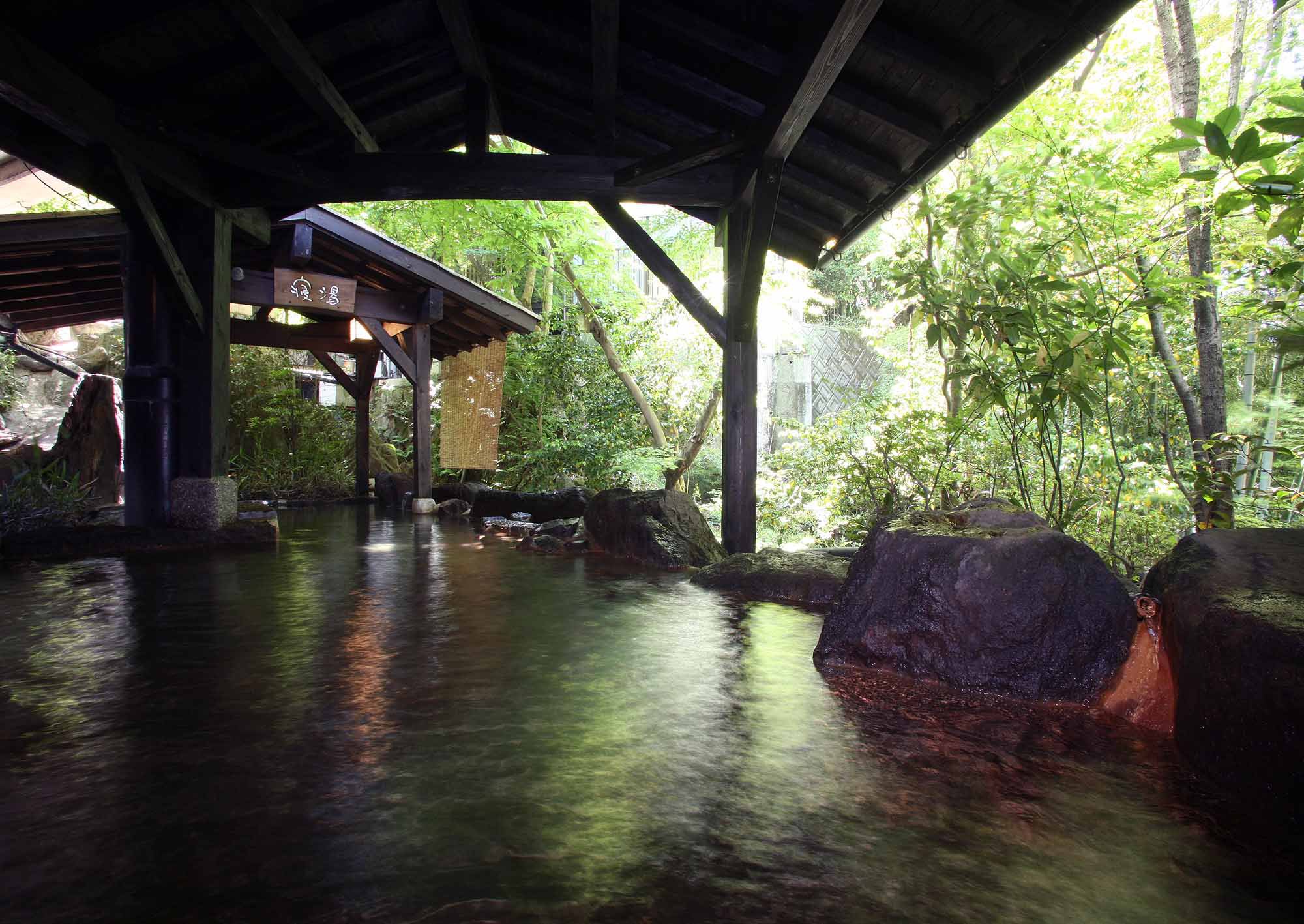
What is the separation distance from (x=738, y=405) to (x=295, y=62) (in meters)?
3.70

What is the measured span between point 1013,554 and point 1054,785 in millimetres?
1083

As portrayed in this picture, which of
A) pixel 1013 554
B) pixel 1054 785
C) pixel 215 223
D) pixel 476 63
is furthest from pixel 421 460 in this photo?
pixel 1054 785

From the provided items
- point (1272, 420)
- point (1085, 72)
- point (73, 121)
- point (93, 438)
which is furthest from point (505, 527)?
point (1272, 420)

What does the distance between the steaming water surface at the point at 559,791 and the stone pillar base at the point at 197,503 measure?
2813 millimetres

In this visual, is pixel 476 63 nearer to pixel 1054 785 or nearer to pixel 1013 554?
pixel 1013 554

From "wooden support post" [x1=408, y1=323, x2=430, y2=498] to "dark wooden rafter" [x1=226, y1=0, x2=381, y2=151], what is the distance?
4379 millimetres

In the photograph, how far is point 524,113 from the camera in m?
6.82

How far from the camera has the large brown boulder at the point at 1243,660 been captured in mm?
1878

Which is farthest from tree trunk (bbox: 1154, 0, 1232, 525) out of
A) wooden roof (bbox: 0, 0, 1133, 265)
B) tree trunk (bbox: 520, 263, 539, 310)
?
tree trunk (bbox: 520, 263, 539, 310)

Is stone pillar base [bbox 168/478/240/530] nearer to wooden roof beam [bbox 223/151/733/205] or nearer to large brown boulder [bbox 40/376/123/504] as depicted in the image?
wooden roof beam [bbox 223/151/733/205]

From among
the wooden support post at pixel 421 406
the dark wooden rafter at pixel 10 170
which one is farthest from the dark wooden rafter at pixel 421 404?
the dark wooden rafter at pixel 10 170

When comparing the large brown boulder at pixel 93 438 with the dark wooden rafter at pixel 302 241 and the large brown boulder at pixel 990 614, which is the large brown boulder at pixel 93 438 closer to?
the dark wooden rafter at pixel 302 241

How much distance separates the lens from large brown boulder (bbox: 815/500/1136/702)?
2756mm

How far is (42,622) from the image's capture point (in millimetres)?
3584
